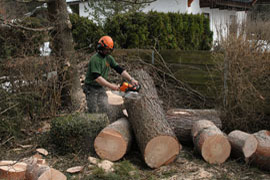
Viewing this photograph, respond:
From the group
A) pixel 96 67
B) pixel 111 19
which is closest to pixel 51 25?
pixel 96 67

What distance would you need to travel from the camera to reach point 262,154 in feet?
12.6

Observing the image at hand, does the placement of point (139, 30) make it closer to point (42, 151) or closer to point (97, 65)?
point (97, 65)

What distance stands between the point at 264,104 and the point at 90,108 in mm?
2939

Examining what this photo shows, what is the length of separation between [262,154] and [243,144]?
275 millimetres

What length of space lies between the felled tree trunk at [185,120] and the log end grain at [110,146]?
1.06 meters

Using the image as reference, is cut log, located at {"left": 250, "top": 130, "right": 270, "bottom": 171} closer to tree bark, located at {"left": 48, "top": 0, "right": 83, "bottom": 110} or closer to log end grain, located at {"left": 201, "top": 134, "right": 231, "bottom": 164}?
log end grain, located at {"left": 201, "top": 134, "right": 231, "bottom": 164}

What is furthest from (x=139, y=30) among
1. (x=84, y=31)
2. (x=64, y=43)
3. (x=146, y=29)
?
(x=64, y=43)

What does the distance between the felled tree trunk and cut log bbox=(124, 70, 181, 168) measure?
559 millimetres

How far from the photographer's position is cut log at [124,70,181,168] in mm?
3904

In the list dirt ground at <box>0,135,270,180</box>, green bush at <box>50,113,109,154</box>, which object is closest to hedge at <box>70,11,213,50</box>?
green bush at <box>50,113,109,154</box>

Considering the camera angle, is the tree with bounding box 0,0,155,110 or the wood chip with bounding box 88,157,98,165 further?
the tree with bounding box 0,0,155,110

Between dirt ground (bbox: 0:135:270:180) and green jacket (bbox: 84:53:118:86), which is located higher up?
green jacket (bbox: 84:53:118:86)

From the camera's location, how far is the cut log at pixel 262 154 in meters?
3.83

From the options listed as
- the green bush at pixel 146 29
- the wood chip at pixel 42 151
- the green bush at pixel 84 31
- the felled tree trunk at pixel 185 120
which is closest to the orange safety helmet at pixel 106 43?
the felled tree trunk at pixel 185 120
